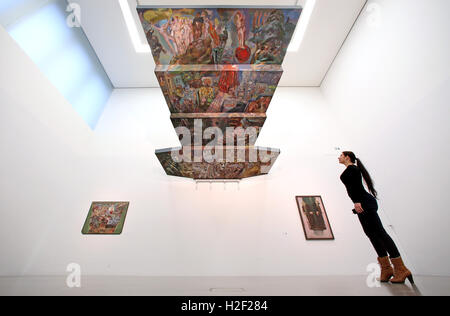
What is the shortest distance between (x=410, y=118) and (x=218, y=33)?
3736 mm

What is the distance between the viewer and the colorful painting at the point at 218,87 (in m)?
3.44

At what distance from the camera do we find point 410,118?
376 centimetres

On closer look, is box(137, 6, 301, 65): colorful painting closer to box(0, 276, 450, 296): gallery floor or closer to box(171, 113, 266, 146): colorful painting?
box(171, 113, 266, 146): colorful painting

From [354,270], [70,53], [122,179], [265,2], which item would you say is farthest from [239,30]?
[70,53]

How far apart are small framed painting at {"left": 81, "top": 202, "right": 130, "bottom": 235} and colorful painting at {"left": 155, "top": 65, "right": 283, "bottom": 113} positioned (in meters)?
2.49

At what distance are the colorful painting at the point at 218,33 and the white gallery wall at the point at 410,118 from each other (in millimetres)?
2497

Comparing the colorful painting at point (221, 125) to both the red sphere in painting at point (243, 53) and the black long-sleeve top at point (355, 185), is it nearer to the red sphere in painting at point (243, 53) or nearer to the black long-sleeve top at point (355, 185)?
the red sphere in painting at point (243, 53)

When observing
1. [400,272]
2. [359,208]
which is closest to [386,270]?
[400,272]

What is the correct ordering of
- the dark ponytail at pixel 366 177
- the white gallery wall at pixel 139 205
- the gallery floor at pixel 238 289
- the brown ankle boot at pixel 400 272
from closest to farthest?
the gallery floor at pixel 238 289 < the brown ankle boot at pixel 400 272 < the dark ponytail at pixel 366 177 < the white gallery wall at pixel 139 205

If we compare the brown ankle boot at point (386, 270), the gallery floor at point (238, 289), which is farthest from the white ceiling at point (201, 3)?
the gallery floor at point (238, 289)

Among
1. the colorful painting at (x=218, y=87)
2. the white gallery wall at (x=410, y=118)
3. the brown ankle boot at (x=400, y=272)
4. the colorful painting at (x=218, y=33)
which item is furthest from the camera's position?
the colorful painting at (x=218, y=87)

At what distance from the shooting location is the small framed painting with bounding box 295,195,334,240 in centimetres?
412

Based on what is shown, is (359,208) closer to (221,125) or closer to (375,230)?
(375,230)
